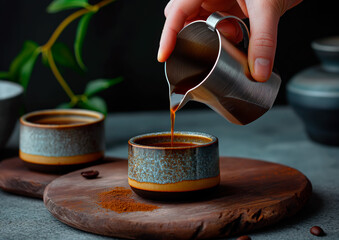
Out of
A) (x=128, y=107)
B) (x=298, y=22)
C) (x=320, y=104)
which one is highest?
(x=298, y=22)

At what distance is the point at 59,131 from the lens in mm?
1308

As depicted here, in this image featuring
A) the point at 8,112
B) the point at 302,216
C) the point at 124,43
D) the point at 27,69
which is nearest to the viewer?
the point at 302,216

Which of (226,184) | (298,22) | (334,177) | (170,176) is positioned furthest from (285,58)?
(170,176)

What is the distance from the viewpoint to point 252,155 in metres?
1.73

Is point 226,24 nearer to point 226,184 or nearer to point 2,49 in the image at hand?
point 226,184

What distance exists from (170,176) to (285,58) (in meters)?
Result: 1.56

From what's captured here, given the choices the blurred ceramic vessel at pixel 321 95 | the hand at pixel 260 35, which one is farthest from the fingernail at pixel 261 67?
the blurred ceramic vessel at pixel 321 95

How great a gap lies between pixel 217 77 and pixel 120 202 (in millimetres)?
312

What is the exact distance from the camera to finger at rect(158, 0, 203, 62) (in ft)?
3.82

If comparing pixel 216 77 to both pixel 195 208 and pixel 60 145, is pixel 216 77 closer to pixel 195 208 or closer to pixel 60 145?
pixel 195 208

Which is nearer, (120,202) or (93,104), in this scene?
(120,202)

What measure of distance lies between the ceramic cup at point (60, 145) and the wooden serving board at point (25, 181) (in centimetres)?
2

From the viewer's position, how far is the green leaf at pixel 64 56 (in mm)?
1822

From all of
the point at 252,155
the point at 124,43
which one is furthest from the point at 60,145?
the point at 124,43
